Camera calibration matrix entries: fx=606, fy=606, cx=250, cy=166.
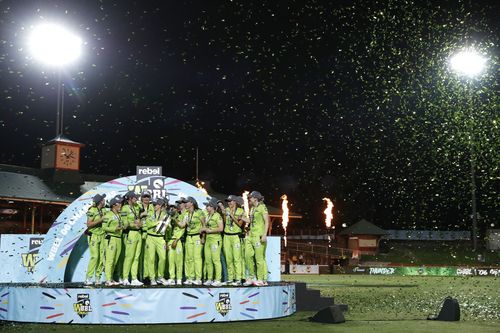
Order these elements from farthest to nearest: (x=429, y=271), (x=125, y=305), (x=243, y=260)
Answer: (x=429, y=271), (x=243, y=260), (x=125, y=305)

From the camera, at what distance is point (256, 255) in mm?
15055

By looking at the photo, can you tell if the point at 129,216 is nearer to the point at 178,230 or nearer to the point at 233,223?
the point at 178,230

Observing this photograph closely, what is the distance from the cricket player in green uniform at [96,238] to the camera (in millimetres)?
14828

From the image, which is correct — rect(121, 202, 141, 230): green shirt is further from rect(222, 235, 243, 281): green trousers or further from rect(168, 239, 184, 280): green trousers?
rect(222, 235, 243, 281): green trousers

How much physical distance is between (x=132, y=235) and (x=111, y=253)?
0.67m

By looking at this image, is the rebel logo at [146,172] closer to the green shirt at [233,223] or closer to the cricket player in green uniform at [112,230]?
the cricket player in green uniform at [112,230]

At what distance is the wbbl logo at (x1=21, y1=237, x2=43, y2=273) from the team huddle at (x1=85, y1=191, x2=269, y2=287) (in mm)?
4524

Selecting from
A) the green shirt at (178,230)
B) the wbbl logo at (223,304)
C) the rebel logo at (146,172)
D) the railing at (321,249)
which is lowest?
the railing at (321,249)

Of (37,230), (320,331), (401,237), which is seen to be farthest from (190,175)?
(320,331)

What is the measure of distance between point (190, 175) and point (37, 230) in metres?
32.5

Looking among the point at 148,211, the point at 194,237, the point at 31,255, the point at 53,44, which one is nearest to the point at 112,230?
the point at 148,211

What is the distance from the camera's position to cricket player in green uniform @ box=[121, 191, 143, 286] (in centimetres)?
1482

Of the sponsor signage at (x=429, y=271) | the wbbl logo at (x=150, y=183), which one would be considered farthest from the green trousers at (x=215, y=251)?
the sponsor signage at (x=429, y=271)

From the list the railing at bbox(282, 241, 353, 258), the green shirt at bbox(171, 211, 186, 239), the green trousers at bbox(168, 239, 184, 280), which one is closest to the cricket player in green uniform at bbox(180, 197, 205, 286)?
the green shirt at bbox(171, 211, 186, 239)
